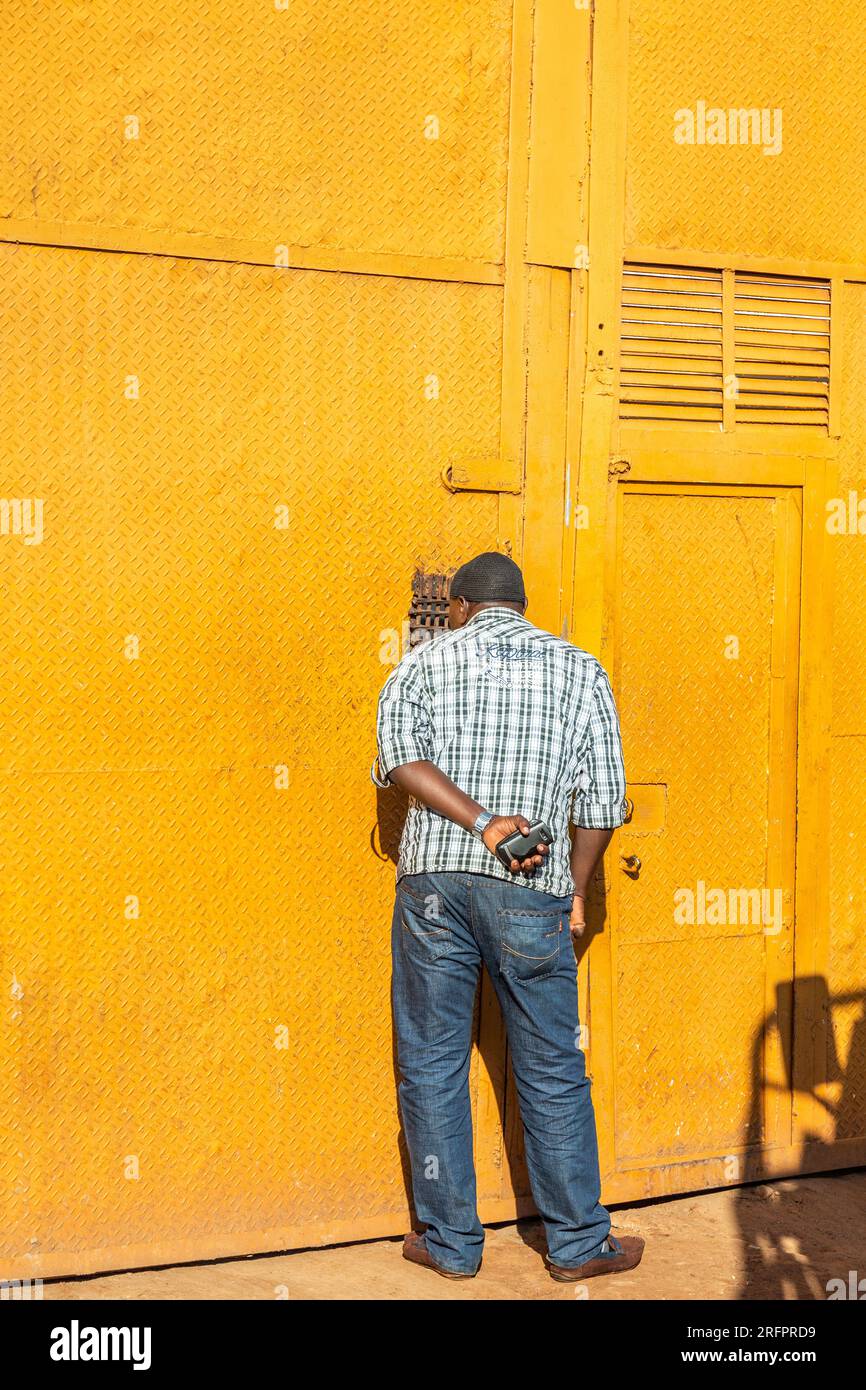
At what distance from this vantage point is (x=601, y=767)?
414 centimetres

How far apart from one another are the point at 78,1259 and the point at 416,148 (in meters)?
3.23

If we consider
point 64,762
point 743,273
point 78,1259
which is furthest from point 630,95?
point 78,1259

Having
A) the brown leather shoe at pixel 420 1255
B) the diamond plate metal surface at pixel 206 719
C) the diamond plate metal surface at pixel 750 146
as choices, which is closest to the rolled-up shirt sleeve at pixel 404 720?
the diamond plate metal surface at pixel 206 719

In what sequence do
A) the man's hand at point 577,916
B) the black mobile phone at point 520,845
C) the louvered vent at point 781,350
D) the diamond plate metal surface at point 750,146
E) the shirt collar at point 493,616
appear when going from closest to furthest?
the black mobile phone at point 520,845 < the shirt collar at point 493,616 < the man's hand at point 577,916 < the diamond plate metal surface at point 750,146 < the louvered vent at point 781,350

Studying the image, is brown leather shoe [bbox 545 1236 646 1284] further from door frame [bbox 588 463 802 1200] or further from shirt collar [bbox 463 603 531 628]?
shirt collar [bbox 463 603 531 628]

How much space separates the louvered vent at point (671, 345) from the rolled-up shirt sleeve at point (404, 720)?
4.02 ft

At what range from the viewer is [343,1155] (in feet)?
14.3

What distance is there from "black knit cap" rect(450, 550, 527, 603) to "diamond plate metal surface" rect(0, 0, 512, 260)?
0.96 metres

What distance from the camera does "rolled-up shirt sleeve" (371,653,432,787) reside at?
3.99 m

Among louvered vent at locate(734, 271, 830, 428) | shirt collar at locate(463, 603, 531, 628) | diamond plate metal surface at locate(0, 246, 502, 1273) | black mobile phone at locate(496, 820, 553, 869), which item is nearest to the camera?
black mobile phone at locate(496, 820, 553, 869)

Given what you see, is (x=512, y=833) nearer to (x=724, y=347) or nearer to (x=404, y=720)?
(x=404, y=720)

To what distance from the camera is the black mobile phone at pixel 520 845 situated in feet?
12.6

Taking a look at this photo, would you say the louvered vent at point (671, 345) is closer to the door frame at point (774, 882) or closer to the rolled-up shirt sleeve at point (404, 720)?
the door frame at point (774, 882)

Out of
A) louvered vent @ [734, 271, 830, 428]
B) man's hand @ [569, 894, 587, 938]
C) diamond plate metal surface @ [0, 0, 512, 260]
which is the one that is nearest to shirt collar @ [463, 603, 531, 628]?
man's hand @ [569, 894, 587, 938]
